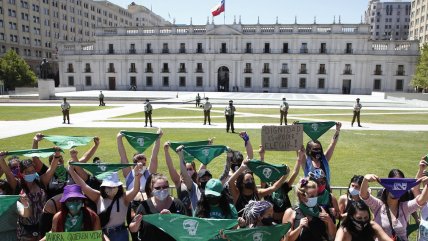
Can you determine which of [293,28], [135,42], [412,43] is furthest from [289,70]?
[135,42]

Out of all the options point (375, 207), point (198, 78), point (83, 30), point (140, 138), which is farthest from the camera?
point (83, 30)

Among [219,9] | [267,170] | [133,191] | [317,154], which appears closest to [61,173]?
[133,191]

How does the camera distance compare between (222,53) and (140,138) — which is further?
(222,53)

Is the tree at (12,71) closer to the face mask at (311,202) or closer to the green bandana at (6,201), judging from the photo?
the green bandana at (6,201)

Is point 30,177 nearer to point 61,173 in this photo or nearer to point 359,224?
point 61,173

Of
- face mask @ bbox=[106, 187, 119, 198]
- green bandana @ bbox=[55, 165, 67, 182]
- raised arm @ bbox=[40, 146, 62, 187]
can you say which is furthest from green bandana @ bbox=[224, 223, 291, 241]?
green bandana @ bbox=[55, 165, 67, 182]

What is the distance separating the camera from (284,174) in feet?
18.9

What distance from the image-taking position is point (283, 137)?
7359mm

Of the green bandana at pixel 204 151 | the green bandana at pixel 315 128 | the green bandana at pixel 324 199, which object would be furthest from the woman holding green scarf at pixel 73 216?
the green bandana at pixel 315 128

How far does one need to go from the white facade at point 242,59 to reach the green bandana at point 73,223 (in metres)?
70.7

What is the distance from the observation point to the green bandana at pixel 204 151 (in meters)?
7.14

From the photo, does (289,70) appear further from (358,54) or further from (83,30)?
(83,30)

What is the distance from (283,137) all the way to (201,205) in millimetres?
3146

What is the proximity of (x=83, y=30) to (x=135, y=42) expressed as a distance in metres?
37.3
